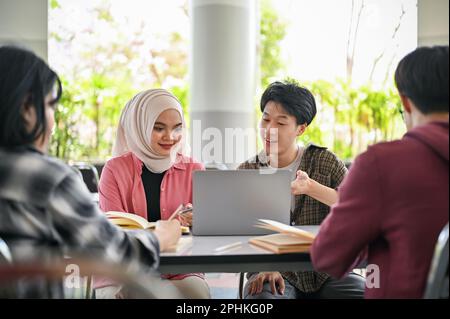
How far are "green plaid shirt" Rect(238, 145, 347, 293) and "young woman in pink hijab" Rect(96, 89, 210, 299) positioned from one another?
0.40 metres

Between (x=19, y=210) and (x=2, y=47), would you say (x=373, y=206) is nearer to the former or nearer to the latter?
(x=19, y=210)

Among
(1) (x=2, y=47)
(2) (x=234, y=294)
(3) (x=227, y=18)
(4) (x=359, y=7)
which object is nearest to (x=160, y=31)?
(3) (x=227, y=18)

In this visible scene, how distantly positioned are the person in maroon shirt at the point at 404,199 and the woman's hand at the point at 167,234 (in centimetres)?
43

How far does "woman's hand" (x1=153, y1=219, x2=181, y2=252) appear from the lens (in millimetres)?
1492

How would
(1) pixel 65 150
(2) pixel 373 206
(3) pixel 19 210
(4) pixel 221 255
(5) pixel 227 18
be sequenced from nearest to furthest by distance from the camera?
(3) pixel 19 210 < (2) pixel 373 206 < (4) pixel 221 255 < (5) pixel 227 18 < (1) pixel 65 150

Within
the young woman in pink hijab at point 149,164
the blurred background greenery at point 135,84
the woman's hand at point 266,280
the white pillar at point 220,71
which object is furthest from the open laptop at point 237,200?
the blurred background greenery at point 135,84

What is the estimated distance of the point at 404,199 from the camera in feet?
3.94

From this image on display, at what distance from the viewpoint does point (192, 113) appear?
4828mm

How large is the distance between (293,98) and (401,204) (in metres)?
1.13

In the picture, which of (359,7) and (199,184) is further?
(359,7)

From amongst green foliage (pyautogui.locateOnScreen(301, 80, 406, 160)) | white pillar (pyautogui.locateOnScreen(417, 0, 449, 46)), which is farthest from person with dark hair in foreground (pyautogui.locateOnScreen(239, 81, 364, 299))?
white pillar (pyautogui.locateOnScreen(417, 0, 449, 46))

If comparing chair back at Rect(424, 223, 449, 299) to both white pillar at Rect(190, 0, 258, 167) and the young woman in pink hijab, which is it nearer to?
the young woman in pink hijab

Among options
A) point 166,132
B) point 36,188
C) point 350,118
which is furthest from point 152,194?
point 350,118

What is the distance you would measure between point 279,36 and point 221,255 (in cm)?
431
